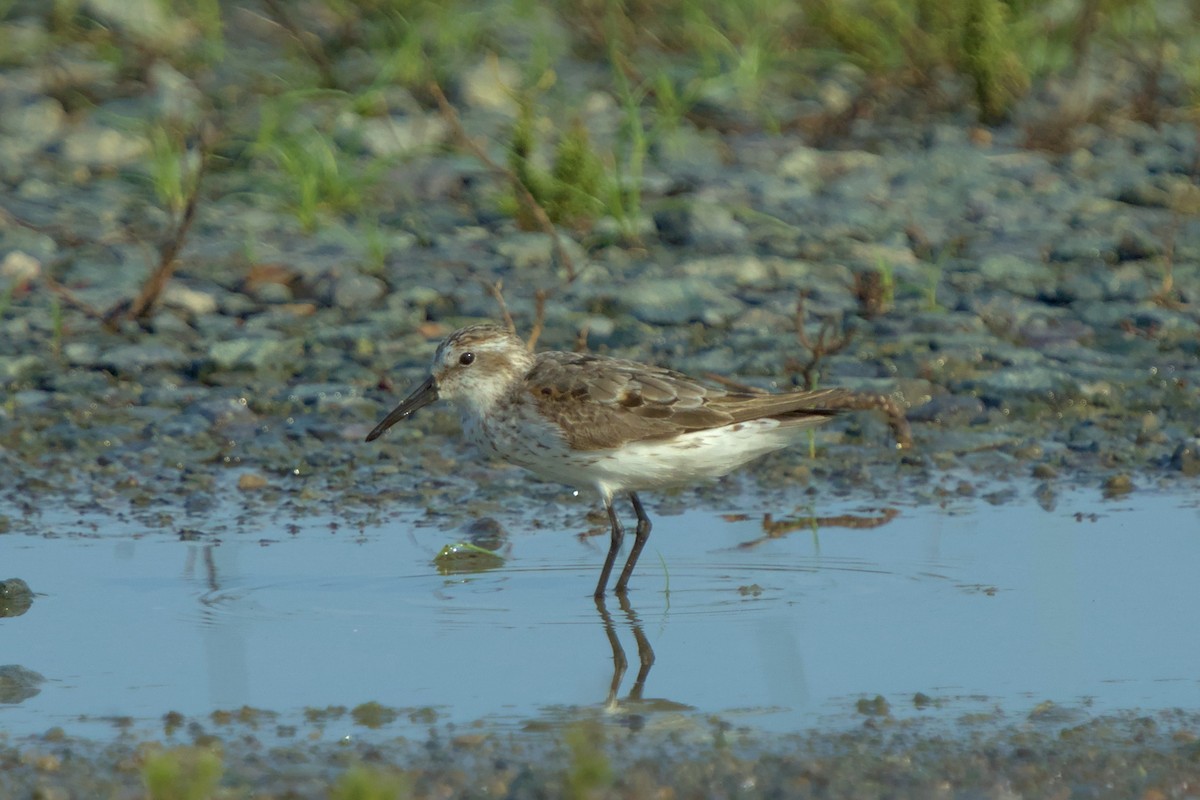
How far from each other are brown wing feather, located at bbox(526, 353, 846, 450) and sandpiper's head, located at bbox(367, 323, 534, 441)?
0.58 ft

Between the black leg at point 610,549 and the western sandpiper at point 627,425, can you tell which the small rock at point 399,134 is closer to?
the western sandpiper at point 627,425

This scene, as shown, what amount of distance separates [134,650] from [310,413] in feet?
10.1

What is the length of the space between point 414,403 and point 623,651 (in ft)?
6.75

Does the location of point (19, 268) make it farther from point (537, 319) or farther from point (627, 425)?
point (627, 425)

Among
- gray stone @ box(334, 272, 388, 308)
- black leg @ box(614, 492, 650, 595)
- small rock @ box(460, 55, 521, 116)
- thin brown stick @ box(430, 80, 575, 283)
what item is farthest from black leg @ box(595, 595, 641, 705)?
small rock @ box(460, 55, 521, 116)

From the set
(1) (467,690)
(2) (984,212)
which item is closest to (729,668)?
(1) (467,690)

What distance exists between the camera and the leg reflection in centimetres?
530

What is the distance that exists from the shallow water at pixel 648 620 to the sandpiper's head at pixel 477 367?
1.78 ft

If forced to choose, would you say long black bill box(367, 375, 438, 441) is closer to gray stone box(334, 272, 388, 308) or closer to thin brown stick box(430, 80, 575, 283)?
thin brown stick box(430, 80, 575, 283)

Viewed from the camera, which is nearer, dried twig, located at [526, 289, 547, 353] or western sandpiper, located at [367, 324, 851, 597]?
western sandpiper, located at [367, 324, 851, 597]

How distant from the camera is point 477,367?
720 cm

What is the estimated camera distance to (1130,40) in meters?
14.4

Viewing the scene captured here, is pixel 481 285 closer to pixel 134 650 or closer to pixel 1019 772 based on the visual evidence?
pixel 134 650

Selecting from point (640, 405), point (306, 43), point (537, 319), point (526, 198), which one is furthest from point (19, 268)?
point (640, 405)
